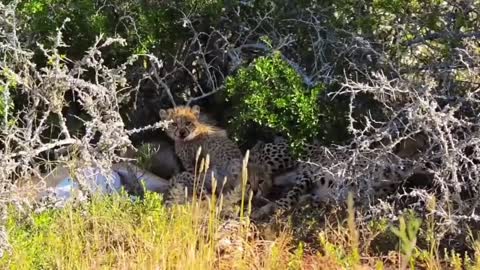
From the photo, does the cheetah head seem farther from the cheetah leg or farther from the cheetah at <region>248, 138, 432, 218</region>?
the cheetah leg

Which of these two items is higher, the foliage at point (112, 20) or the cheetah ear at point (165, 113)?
the foliage at point (112, 20)

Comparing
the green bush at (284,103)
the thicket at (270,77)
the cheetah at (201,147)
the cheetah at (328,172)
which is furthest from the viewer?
the cheetah at (201,147)

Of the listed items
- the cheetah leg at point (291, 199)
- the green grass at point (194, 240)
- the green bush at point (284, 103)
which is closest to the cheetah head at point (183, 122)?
the green bush at point (284, 103)

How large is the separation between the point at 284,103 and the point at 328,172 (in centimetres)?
83

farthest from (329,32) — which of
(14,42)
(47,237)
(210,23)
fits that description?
(47,237)

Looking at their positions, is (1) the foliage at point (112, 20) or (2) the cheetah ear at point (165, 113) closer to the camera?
(1) the foliage at point (112, 20)

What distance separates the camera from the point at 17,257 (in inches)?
178

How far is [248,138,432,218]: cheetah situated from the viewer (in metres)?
5.41

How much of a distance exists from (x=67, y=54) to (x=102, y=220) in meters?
2.23

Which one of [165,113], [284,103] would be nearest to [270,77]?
[284,103]

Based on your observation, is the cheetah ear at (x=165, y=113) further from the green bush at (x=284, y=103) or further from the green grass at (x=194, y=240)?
the green grass at (x=194, y=240)

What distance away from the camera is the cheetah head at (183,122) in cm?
672

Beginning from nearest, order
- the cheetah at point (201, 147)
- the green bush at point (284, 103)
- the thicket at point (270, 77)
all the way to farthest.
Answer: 1. the thicket at point (270, 77)
2. the green bush at point (284, 103)
3. the cheetah at point (201, 147)

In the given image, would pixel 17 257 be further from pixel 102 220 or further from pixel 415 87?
pixel 415 87
